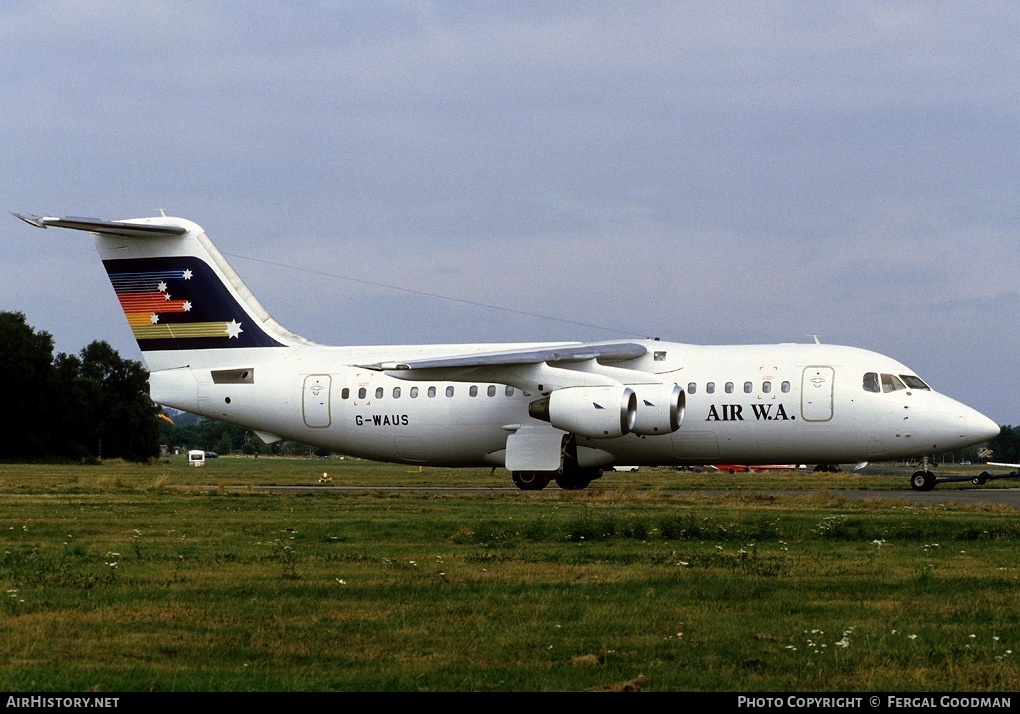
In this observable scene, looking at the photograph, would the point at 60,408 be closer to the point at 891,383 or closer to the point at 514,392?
the point at 514,392

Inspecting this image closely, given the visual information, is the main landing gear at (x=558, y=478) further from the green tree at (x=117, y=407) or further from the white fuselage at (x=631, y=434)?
the green tree at (x=117, y=407)

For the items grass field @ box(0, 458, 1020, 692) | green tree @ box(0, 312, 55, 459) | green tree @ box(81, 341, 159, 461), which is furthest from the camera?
green tree @ box(81, 341, 159, 461)

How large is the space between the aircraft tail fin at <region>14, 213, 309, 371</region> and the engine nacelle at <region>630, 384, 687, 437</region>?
11468 mm

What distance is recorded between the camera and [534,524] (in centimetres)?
1966

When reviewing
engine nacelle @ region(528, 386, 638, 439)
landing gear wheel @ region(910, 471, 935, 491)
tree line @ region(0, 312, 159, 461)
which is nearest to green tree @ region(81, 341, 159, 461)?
tree line @ region(0, 312, 159, 461)

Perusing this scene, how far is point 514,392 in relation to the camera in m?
34.2

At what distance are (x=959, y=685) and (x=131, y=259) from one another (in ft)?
105

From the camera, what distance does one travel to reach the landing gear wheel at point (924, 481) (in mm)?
34344

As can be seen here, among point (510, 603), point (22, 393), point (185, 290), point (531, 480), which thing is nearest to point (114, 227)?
point (185, 290)

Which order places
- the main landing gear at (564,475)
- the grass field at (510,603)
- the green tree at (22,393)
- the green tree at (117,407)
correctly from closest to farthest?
the grass field at (510,603), the main landing gear at (564,475), the green tree at (22,393), the green tree at (117,407)

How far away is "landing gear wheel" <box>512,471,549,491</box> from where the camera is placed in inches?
1328

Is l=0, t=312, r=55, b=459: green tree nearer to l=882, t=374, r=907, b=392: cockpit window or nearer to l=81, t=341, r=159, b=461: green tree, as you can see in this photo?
l=81, t=341, r=159, b=461: green tree

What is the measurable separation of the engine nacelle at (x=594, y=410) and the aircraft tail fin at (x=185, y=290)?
9520mm

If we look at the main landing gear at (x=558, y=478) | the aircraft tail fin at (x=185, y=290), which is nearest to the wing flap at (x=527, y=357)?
the main landing gear at (x=558, y=478)
